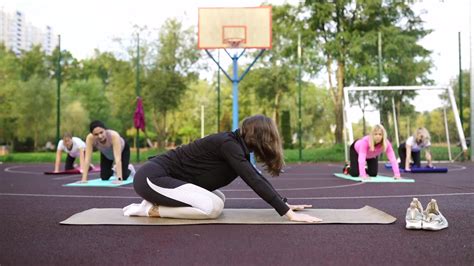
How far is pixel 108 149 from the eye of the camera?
8.36m

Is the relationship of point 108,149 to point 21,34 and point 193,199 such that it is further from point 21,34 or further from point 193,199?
point 21,34

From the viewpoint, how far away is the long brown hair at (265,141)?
4059 mm

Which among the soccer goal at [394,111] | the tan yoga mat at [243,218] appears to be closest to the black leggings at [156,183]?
the tan yoga mat at [243,218]

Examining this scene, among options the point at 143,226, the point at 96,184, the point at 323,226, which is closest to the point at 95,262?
the point at 143,226

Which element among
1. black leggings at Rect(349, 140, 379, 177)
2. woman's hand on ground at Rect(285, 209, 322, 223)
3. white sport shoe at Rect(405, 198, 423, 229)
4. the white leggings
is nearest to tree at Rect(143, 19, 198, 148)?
black leggings at Rect(349, 140, 379, 177)

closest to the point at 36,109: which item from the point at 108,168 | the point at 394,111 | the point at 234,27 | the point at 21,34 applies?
the point at 21,34

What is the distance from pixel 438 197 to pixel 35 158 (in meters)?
18.5

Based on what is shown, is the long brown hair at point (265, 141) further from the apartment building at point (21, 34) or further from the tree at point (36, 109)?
the apartment building at point (21, 34)

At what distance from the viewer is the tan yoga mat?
13.5 ft

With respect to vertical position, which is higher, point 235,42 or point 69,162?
point 235,42

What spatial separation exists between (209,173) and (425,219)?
177 centimetres

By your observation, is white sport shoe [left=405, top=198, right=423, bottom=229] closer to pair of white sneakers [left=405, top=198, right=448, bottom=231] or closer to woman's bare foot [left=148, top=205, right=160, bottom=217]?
pair of white sneakers [left=405, top=198, right=448, bottom=231]

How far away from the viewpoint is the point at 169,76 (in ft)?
85.7

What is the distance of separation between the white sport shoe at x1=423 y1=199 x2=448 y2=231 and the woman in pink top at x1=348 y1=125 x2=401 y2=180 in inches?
180
